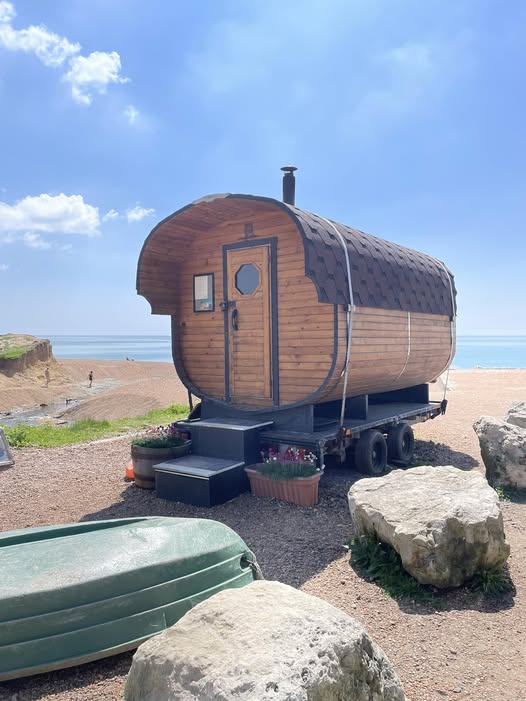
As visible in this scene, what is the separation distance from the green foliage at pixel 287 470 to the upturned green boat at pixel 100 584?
2.72 m

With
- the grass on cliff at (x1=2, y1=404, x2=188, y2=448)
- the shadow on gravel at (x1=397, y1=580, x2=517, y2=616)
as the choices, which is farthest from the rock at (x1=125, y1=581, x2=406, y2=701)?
the grass on cliff at (x1=2, y1=404, x2=188, y2=448)

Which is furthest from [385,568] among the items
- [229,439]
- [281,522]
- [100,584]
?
[229,439]

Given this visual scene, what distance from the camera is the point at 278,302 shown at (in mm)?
8039

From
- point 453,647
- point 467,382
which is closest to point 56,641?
point 453,647

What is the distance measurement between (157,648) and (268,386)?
5646mm

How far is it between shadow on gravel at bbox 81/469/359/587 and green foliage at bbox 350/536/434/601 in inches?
12.0

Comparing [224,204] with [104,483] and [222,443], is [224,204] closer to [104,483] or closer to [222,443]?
[222,443]

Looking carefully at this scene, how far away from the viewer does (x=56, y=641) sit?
323cm

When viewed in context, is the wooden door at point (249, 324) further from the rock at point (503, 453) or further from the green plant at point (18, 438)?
the green plant at point (18, 438)

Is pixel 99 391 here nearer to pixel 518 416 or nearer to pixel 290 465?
pixel 518 416

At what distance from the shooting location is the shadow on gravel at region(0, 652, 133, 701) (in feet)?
10.4

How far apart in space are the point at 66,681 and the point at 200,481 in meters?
3.59

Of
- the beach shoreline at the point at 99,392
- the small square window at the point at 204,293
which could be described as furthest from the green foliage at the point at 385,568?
the beach shoreline at the point at 99,392

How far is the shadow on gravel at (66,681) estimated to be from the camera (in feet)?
10.4
